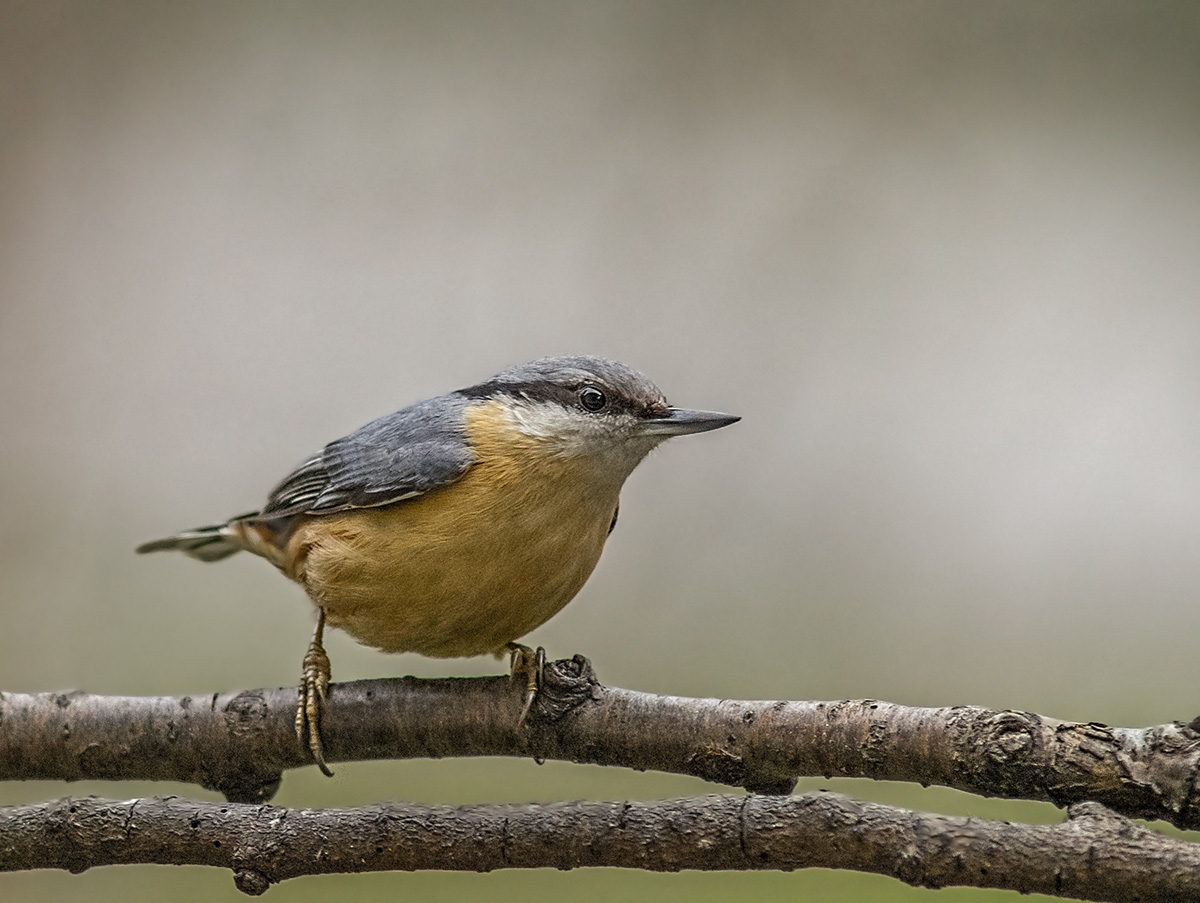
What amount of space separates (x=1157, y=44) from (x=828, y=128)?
95 cm

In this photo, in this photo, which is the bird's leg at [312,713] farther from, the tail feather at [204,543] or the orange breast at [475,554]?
the tail feather at [204,543]

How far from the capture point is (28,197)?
3.67 meters

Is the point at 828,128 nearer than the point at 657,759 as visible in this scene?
No

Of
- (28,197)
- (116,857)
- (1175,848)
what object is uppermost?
(28,197)

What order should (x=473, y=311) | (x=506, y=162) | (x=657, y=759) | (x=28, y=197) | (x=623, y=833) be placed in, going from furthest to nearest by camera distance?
(x=28, y=197) < (x=506, y=162) < (x=473, y=311) < (x=657, y=759) < (x=623, y=833)

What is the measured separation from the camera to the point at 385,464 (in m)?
1.92

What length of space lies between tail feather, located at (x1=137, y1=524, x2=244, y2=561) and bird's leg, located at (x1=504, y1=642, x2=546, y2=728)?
734mm

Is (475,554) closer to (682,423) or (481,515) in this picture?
(481,515)

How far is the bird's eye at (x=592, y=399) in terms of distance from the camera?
6.08 feet

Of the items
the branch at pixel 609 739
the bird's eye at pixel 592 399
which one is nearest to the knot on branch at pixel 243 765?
the branch at pixel 609 739

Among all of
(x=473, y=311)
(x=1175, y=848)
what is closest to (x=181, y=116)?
(x=473, y=311)

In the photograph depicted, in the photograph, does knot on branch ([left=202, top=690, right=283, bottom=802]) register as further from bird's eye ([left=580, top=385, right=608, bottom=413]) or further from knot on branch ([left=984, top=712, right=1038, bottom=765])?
knot on branch ([left=984, top=712, right=1038, bottom=765])

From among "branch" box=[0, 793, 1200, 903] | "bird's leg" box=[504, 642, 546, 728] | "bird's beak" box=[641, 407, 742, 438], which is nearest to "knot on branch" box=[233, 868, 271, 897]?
"branch" box=[0, 793, 1200, 903]

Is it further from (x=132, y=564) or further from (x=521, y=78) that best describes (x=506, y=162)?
(x=132, y=564)
